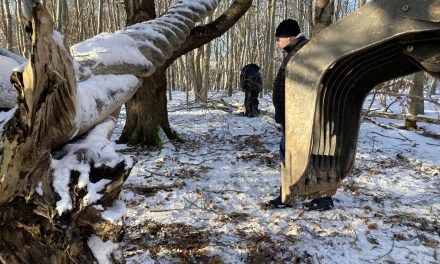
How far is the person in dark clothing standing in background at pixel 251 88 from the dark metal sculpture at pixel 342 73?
653 centimetres

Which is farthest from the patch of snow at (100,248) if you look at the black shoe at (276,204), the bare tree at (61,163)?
the black shoe at (276,204)

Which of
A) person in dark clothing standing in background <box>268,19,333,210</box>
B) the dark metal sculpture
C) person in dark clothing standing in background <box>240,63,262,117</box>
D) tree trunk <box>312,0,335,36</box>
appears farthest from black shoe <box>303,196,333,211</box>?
person in dark clothing standing in background <box>240,63,262,117</box>

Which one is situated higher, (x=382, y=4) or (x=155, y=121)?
(x=382, y=4)

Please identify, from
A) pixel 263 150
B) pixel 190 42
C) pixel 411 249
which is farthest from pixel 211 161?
pixel 411 249

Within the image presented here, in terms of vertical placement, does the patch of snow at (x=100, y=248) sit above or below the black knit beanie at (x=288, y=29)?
below

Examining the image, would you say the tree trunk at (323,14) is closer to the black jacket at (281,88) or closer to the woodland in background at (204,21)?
the woodland in background at (204,21)

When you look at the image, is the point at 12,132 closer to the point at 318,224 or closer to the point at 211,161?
the point at 318,224

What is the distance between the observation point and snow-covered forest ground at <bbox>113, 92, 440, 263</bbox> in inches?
107


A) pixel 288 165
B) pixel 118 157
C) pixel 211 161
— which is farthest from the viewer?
pixel 211 161

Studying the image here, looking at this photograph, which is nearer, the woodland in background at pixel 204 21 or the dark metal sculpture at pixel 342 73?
the dark metal sculpture at pixel 342 73

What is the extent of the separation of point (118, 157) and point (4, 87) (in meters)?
0.47

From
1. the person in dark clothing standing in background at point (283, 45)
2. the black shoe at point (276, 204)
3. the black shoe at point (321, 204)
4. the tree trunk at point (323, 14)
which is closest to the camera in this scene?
the person in dark clothing standing in background at point (283, 45)

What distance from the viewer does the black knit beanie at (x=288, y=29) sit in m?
3.14

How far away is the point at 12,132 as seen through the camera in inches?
44.6
